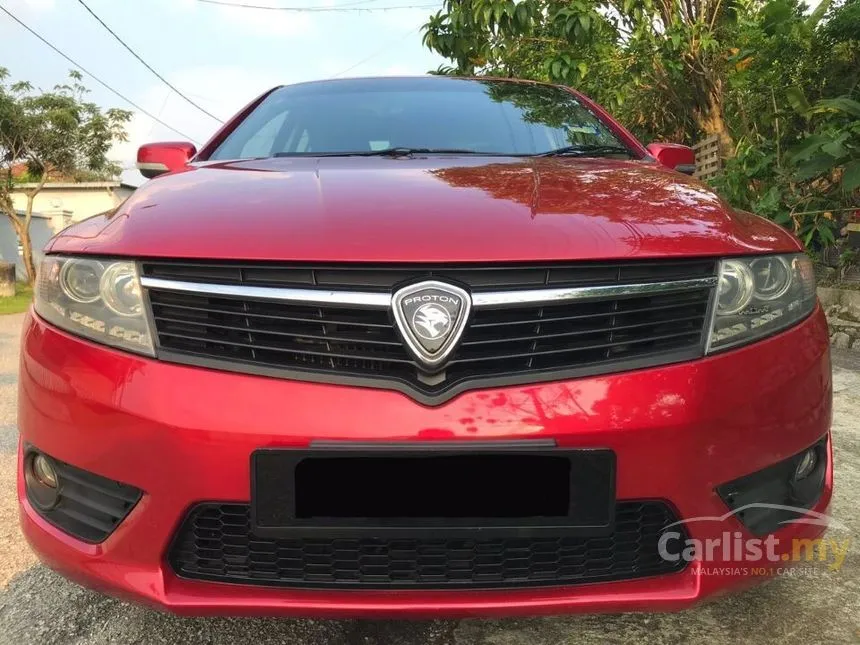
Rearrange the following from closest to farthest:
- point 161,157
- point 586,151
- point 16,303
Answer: point 586,151, point 161,157, point 16,303

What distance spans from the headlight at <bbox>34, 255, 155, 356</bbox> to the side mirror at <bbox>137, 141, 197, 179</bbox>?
0.99 m

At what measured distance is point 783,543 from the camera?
4.44 ft

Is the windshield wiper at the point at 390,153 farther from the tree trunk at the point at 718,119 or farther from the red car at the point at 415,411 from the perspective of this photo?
the tree trunk at the point at 718,119

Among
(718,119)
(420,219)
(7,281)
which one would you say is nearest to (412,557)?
(420,219)

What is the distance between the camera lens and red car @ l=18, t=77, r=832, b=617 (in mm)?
1180

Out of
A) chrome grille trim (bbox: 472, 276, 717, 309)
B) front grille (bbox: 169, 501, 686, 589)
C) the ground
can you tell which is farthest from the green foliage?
front grille (bbox: 169, 501, 686, 589)

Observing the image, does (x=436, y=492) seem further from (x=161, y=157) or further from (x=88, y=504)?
(x=161, y=157)

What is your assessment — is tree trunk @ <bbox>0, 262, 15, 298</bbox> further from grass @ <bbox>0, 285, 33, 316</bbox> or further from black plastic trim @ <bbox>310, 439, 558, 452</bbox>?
black plastic trim @ <bbox>310, 439, 558, 452</bbox>

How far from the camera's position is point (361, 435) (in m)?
1.15

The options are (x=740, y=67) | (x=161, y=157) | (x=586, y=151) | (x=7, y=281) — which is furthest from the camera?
(x=7, y=281)

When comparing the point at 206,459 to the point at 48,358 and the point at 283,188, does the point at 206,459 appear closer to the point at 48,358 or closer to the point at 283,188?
the point at 48,358

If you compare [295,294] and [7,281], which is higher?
[295,294]

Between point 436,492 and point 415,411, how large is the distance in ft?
0.47

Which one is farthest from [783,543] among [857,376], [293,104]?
[857,376]
